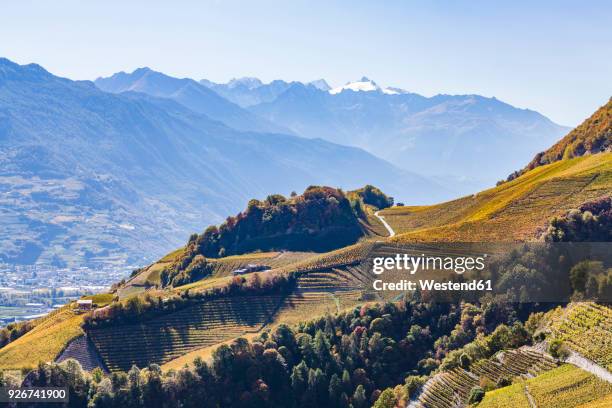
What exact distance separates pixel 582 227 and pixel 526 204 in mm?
18252

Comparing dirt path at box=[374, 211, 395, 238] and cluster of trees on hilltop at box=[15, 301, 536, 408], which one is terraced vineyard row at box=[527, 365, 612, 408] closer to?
cluster of trees on hilltop at box=[15, 301, 536, 408]

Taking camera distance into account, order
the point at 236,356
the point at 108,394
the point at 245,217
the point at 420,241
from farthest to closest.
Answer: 1. the point at 245,217
2. the point at 420,241
3. the point at 236,356
4. the point at 108,394

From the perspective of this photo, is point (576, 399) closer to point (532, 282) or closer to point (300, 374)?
point (532, 282)

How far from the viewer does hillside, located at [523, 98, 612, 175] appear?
12300 centimetres

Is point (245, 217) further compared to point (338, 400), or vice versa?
point (245, 217)

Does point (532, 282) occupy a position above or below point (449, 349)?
above

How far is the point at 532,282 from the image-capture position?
81.7 metres

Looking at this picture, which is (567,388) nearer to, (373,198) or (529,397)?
(529,397)

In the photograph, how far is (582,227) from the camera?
88.7 metres

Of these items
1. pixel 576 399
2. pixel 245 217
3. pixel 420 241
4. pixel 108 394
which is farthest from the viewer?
pixel 245 217

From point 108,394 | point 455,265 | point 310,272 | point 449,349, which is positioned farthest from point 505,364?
point 310,272

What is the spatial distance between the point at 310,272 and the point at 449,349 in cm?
3301

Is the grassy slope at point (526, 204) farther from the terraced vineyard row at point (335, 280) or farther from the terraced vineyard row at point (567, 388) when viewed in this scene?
the terraced vineyard row at point (567, 388)

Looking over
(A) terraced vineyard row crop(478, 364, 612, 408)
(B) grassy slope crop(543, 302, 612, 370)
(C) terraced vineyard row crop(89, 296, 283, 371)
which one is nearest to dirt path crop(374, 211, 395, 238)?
(C) terraced vineyard row crop(89, 296, 283, 371)
